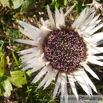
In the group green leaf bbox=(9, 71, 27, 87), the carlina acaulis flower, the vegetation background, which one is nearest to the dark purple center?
the carlina acaulis flower

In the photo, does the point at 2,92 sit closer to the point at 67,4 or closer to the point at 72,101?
the point at 72,101

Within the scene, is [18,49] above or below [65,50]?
A: above

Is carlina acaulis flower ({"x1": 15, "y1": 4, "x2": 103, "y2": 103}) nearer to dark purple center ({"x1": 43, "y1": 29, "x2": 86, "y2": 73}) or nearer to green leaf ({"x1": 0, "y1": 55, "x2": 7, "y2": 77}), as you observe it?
dark purple center ({"x1": 43, "y1": 29, "x2": 86, "y2": 73})

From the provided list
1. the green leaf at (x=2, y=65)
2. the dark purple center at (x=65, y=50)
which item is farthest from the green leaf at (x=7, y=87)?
the dark purple center at (x=65, y=50)

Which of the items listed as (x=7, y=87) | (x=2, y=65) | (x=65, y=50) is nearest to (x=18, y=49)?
(x=2, y=65)

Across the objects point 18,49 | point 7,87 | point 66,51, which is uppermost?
point 18,49

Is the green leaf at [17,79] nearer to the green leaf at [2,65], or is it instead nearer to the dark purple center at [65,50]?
the green leaf at [2,65]

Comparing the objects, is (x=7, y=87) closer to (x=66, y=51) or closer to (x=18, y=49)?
(x=18, y=49)
